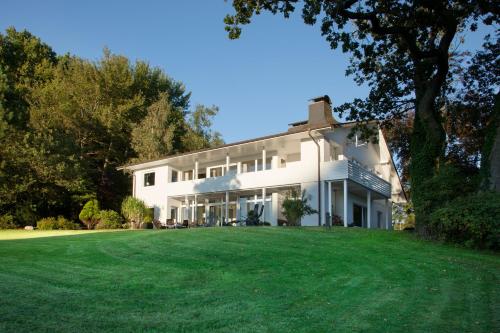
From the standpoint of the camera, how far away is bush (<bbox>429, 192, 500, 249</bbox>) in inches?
520

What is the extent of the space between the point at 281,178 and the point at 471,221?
1371 centimetres

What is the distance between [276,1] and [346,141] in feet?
49.4

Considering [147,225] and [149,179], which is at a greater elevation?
[149,179]

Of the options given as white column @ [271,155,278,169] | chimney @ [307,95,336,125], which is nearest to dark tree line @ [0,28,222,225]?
white column @ [271,155,278,169]

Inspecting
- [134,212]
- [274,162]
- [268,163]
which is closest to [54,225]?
[134,212]

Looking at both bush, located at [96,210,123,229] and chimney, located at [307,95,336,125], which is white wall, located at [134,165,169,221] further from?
chimney, located at [307,95,336,125]

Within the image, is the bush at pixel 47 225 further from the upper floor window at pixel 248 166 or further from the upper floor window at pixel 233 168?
the upper floor window at pixel 248 166

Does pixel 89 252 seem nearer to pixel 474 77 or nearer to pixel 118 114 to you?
pixel 474 77

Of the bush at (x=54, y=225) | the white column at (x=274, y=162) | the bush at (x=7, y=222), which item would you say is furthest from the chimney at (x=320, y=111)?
the bush at (x=7, y=222)

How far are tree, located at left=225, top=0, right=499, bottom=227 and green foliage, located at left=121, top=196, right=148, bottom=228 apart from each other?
55.0 feet

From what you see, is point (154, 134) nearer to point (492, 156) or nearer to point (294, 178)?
point (294, 178)

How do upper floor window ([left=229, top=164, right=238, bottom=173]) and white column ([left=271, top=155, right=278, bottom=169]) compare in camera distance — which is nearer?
white column ([left=271, top=155, right=278, bottom=169])

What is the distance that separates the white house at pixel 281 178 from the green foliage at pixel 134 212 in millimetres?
2118

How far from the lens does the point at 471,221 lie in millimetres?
13422
